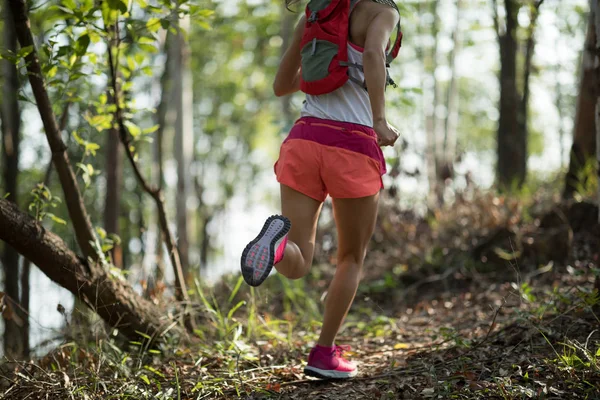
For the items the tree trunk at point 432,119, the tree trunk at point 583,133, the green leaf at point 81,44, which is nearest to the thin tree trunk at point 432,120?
the tree trunk at point 432,119

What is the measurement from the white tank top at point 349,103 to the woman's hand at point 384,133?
0.69ft

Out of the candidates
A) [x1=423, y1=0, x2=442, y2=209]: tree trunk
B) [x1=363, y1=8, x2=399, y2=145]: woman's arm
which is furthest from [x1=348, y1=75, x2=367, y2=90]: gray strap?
[x1=423, y1=0, x2=442, y2=209]: tree trunk

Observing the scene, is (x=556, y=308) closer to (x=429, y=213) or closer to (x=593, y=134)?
(x=593, y=134)

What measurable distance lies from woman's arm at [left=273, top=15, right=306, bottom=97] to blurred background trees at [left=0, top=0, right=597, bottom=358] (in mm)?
711

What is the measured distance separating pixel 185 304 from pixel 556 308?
2.31 meters

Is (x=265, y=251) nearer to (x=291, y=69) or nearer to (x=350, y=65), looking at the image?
(x=350, y=65)

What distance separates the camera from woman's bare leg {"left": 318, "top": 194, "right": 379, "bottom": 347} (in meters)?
2.74

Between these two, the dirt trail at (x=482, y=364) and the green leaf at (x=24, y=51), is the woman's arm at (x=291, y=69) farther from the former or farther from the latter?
the dirt trail at (x=482, y=364)

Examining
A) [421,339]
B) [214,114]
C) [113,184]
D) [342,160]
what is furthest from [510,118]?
[214,114]

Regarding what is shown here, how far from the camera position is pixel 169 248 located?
3863 mm

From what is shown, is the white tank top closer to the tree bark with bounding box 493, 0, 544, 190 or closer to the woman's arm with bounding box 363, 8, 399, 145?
the woman's arm with bounding box 363, 8, 399, 145

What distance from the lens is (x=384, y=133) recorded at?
2473 mm

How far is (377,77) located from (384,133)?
25cm

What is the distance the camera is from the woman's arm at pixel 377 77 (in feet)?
8.14
